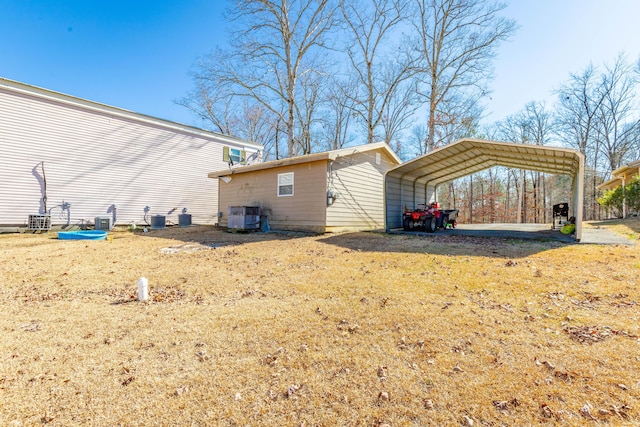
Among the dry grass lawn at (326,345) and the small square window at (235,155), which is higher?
the small square window at (235,155)

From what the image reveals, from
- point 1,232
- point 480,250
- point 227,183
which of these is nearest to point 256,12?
point 227,183

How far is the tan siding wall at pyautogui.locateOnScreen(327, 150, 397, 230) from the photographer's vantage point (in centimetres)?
1071

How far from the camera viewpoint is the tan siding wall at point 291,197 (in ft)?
34.2

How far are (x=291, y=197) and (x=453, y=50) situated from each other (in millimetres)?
15469

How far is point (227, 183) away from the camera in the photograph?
1414 centimetres

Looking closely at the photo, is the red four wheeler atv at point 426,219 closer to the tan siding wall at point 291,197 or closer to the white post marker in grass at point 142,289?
the tan siding wall at point 291,197

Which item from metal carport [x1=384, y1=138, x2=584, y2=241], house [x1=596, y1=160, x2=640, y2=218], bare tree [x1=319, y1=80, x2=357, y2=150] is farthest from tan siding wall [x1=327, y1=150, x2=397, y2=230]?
house [x1=596, y1=160, x2=640, y2=218]

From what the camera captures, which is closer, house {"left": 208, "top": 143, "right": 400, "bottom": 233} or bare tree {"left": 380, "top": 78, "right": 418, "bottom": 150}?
house {"left": 208, "top": 143, "right": 400, "bottom": 233}

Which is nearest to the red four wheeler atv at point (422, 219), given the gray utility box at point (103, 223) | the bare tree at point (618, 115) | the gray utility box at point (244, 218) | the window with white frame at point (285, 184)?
the window with white frame at point (285, 184)

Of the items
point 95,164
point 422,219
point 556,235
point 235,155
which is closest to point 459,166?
point 422,219

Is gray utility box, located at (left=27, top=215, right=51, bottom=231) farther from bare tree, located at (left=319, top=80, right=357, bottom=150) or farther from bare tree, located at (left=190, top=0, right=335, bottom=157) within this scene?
bare tree, located at (left=319, top=80, right=357, bottom=150)

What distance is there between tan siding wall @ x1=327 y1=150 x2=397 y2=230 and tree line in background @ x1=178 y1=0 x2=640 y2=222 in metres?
6.57

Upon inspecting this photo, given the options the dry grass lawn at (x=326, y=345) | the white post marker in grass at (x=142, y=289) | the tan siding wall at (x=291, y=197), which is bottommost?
the dry grass lawn at (x=326, y=345)

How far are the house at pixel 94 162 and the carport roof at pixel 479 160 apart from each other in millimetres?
10522
